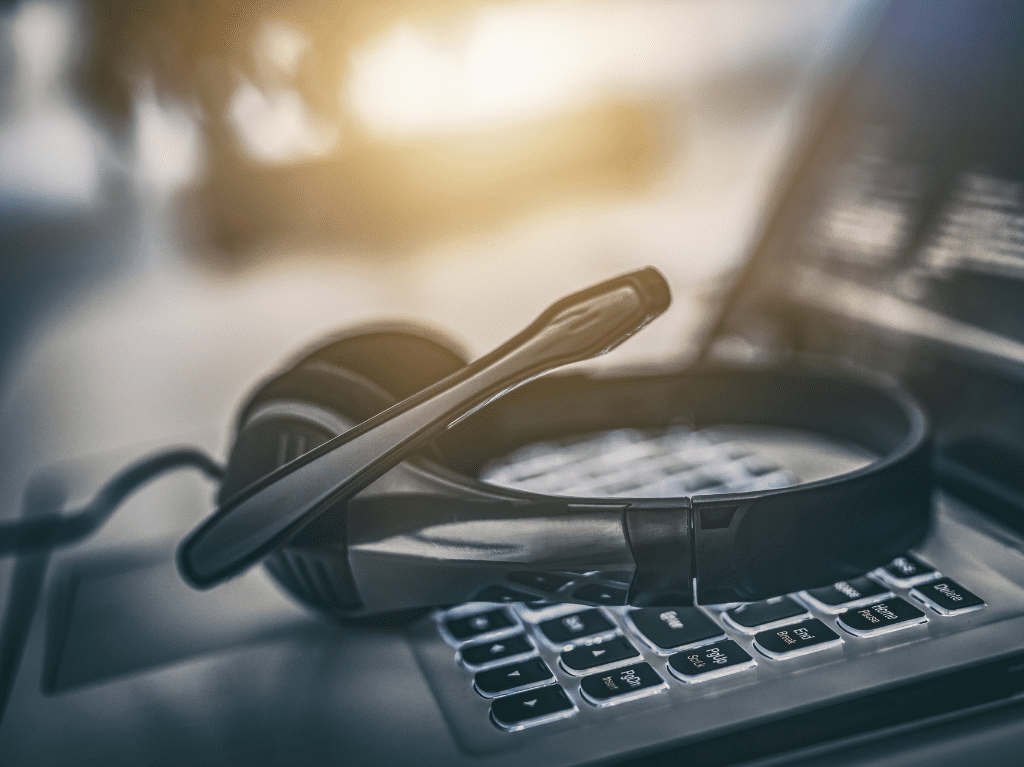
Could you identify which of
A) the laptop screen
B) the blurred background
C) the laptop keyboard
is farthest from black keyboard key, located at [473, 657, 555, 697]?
the blurred background

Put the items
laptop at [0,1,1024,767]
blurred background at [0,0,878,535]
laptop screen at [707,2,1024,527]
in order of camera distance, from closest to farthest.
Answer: laptop at [0,1,1024,767] < laptop screen at [707,2,1024,527] < blurred background at [0,0,878,535]

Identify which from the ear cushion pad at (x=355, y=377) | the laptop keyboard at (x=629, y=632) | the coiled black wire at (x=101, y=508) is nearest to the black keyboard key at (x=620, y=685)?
the laptop keyboard at (x=629, y=632)

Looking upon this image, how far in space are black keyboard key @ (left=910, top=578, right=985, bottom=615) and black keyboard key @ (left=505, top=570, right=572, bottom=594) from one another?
0.12 meters

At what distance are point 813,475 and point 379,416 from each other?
0.24 m

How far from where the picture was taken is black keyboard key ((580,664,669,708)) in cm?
22

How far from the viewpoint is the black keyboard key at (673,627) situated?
0.80 ft

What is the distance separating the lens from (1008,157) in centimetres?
39

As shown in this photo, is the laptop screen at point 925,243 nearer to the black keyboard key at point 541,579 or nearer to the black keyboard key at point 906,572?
the black keyboard key at point 906,572

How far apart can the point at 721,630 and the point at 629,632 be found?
0.03 meters

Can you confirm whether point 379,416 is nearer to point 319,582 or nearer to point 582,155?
point 319,582

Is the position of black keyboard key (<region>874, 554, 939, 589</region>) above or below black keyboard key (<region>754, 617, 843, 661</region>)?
above

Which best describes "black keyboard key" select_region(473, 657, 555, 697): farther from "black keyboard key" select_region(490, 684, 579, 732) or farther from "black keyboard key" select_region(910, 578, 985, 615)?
"black keyboard key" select_region(910, 578, 985, 615)

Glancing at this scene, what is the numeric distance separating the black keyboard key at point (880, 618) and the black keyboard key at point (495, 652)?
0.10m

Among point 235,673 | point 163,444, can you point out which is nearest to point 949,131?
point 235,673
